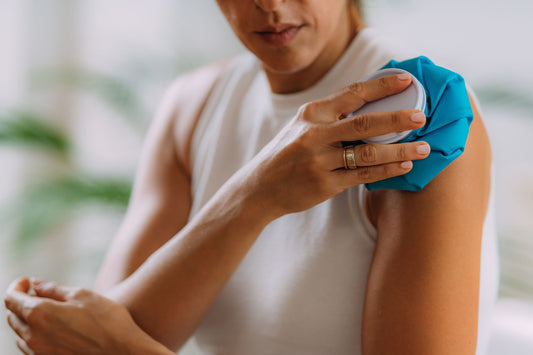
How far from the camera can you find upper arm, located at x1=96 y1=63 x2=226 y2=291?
1027 millimetres

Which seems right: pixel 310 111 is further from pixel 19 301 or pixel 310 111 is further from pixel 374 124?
pixel 19 301

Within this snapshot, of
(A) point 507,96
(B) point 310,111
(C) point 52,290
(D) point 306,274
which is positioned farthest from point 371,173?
(A) point 507,96

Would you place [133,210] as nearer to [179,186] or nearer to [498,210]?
[179,186]

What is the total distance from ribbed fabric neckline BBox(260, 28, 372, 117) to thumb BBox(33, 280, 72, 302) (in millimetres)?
438

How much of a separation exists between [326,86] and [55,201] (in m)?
1.32

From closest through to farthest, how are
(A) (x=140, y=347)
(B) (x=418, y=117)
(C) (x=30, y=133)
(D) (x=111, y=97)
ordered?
(B) (x=418, y=117) → (A) (x=140, y=347) → (C) (x=30, y=133) → (D) (x=111, y=97)

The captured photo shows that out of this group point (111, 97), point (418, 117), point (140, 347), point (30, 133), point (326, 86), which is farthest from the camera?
point (111, 97)

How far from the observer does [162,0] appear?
2209mm

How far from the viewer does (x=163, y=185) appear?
3.53 ft

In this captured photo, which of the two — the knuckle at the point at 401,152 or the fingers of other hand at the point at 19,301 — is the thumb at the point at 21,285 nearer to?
the fingers of other hand at the point at 19,301

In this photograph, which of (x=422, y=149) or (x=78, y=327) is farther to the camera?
(x=78, y=327)

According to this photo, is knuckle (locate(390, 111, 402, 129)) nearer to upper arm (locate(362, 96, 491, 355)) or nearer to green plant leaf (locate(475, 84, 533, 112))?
upper arm (locate(362, 96, 491, 355))

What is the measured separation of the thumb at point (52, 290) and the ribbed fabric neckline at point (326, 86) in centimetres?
44

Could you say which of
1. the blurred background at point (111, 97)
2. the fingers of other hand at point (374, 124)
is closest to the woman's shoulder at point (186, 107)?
the fingers of other hand at point (374, 124)
